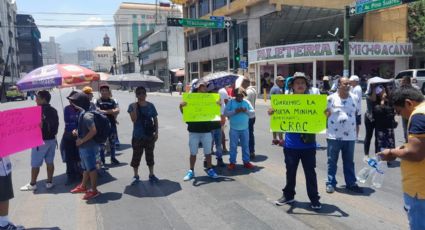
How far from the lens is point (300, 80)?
210 inches

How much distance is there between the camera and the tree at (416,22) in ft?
102

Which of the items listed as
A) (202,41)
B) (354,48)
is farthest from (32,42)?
(354,48)

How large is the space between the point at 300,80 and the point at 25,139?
388cm

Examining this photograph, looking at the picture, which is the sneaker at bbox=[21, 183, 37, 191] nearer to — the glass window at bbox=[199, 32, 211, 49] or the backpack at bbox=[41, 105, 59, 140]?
the backpack at bbox=[41, 105, 59, 140]

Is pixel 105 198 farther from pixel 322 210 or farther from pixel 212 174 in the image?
pixel 322 210

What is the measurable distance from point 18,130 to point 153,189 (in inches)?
92.5

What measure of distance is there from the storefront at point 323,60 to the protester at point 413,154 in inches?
1024

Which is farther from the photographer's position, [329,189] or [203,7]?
[203,7]

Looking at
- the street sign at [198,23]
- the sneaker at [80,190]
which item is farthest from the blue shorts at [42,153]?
the street sign at [198,23]

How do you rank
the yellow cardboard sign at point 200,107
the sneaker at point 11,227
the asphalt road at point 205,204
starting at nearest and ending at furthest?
the sneaker at point 11,227 → the asphalt road at point 205,204 → the yellow cardboard sign at point 200,107

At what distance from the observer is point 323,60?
97.4 ft

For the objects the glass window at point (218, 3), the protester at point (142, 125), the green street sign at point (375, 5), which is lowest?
the protester at point (142, 125)

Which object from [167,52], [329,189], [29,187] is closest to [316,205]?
[329,189]

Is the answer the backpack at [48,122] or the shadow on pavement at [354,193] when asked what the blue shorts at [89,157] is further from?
the shadow on pavement at [354,193]
